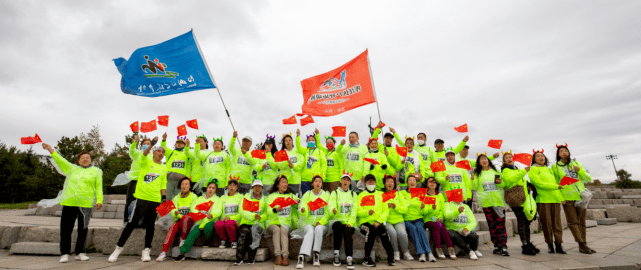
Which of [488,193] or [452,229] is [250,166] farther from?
[488,193]

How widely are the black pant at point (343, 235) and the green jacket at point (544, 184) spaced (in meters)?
4.41

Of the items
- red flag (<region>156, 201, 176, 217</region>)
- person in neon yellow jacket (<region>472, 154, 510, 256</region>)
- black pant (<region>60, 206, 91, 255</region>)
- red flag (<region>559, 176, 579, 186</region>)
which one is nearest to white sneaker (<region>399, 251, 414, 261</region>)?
person in neon yellow jacket (<region>472, 154, 510, 256</region>)

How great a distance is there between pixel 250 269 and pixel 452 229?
4375mm

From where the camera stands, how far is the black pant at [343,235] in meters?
5.56

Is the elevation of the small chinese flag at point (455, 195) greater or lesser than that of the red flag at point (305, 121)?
lesser

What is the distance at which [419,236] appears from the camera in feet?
19.9

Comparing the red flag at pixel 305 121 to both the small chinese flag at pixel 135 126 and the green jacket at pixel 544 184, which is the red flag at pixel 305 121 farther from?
the green jacket at pixel 544 184

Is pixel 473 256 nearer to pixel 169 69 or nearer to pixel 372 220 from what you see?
pixel 372 220

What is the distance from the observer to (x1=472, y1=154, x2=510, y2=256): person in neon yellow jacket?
643cm

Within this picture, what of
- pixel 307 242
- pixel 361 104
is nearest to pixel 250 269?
pixel 307 242

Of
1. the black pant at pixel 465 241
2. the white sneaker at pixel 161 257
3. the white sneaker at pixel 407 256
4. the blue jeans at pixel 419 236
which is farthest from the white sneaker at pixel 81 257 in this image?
the black pant at pixel 465 241

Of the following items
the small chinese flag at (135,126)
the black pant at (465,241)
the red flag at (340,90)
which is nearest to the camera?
the black pant at (465,241)

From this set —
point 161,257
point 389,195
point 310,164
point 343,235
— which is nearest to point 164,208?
point 161,257

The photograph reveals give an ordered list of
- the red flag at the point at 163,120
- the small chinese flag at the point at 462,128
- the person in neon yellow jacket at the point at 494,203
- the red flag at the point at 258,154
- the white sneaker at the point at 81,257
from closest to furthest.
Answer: the white sneaker at the point at 81,257 → the person in neon yellow jacket at the point at 494,203 → the red flag at the point at 258,154 → the red flag at the point at 163,120 → the small chinese flag at the point at 462,128
